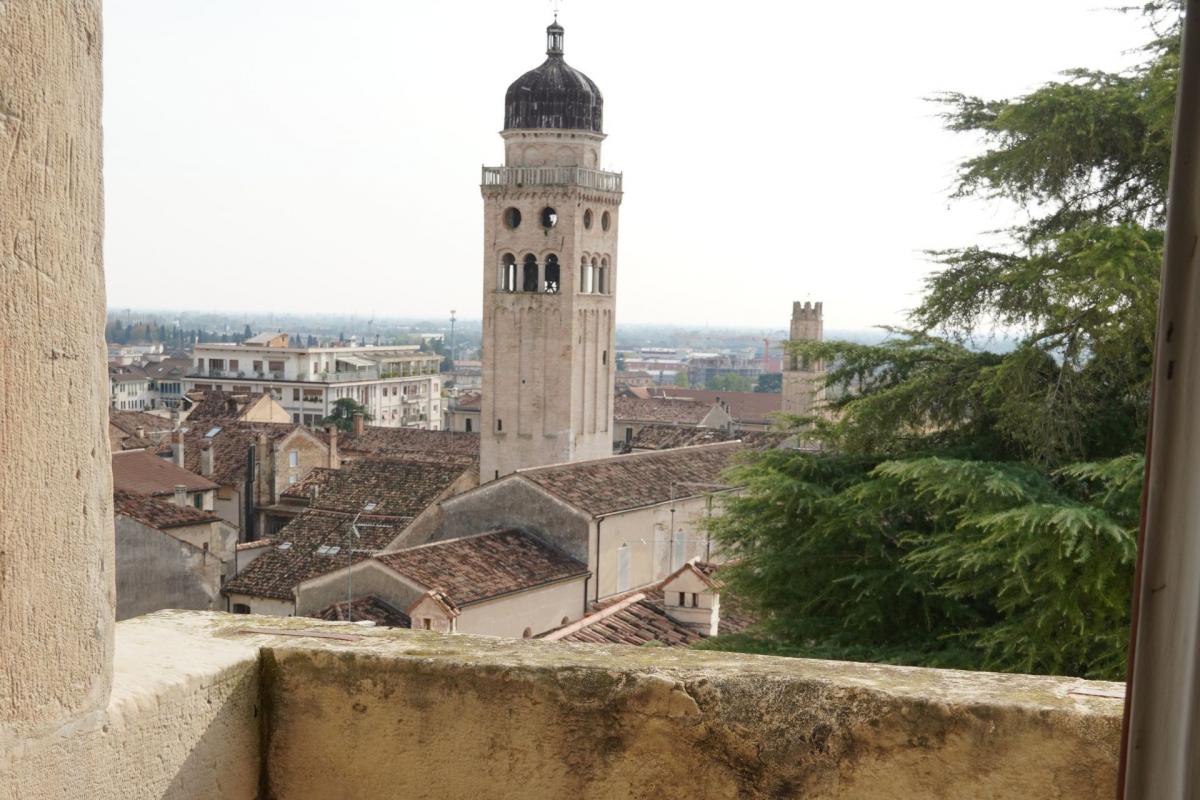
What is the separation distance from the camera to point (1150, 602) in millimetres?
955

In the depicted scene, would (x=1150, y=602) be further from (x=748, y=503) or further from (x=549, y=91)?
(x=549, y=91)

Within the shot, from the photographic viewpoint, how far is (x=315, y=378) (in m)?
99.0

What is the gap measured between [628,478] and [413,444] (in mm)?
22816

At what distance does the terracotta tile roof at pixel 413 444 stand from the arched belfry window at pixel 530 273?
726 cm

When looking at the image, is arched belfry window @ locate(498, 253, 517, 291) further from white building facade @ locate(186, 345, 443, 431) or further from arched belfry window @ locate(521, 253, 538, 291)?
white building facade @ locate(186, 345, 443, 431)

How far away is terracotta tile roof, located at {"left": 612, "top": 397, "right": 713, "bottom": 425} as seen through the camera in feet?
261

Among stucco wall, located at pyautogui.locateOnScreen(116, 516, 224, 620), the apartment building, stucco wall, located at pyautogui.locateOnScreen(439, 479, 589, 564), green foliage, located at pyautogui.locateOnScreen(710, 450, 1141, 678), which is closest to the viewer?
green foliage, located at pyautogui.locateOnScreen(710, 450, 1141, 678)

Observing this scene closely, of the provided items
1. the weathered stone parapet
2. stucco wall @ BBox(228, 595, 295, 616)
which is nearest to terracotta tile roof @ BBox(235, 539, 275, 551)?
stucco wall @ BBox(228, 595, 295, 616)

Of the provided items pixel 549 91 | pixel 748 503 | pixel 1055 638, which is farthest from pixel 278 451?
pixel 1055 638

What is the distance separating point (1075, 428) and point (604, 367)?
40856 mm

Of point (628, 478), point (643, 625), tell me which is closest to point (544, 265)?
point (628, 478)

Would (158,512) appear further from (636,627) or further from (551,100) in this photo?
(551,100)

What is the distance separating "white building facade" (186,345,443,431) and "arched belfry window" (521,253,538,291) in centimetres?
3850

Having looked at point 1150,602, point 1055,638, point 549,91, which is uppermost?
point 549,91
